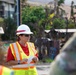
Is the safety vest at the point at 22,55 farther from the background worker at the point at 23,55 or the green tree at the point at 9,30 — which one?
the green tree at the point at 9,30

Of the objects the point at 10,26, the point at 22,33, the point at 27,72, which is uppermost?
the point at 22,33

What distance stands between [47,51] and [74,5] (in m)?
51.6

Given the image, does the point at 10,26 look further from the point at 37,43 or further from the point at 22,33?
the point at 22,33

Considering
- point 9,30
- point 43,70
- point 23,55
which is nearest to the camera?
point 23,55

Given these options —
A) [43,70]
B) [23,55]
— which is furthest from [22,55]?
[43,70]

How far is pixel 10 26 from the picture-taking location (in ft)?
134

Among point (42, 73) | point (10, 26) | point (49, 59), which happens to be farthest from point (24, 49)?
point (10, 26)

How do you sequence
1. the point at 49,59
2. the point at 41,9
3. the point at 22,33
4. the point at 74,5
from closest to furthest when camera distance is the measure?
the point at 22,33, the point at 49,59, the point at 41,9, the point at 74,5

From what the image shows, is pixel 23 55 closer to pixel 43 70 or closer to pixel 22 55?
pixel 22 55

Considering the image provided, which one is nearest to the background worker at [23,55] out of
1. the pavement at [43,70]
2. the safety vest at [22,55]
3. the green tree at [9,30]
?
the safety vest at [22,55]

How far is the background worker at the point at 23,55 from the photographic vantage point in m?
4.64

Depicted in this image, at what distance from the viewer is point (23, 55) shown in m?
4.80

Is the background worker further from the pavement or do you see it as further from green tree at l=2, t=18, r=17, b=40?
green tree at l=2, t=18, r=17, b=40

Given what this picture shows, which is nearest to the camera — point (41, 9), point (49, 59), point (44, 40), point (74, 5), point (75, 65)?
point (75, 65)
